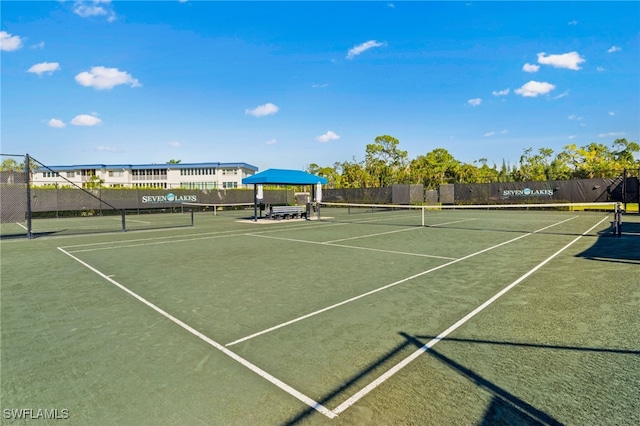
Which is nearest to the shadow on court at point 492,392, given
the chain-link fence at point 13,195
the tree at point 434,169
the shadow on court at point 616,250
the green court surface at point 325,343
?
the green court surface at point 325,343

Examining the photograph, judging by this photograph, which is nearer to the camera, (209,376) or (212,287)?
(209,376)

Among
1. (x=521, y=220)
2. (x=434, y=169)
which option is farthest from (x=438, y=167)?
(x=521, y=220)

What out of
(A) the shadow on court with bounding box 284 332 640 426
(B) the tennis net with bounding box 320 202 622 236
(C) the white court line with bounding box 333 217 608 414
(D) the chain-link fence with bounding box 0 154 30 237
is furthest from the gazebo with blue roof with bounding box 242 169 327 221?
(A) the shadow on court with bounding box 284 332 640 426

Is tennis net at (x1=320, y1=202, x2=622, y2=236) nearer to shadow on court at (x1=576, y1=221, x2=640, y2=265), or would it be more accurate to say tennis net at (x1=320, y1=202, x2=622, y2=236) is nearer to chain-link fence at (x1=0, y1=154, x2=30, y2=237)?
shadow on court at (x1=576, y1=221, x2=640, y2=265)

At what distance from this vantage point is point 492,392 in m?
3.17

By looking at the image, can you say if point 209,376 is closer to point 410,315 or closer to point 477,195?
point 410,315

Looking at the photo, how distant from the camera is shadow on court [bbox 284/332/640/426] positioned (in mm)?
2812

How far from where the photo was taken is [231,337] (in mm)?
4531

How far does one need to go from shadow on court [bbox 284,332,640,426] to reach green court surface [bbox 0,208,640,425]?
0.02 meters

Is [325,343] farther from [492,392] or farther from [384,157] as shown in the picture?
[384,157]

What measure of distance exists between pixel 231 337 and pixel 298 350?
99 centimetres

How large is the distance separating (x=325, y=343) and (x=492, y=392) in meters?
1.88

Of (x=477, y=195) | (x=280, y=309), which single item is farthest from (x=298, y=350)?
(x=477, y=195)

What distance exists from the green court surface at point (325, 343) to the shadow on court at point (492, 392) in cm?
2
